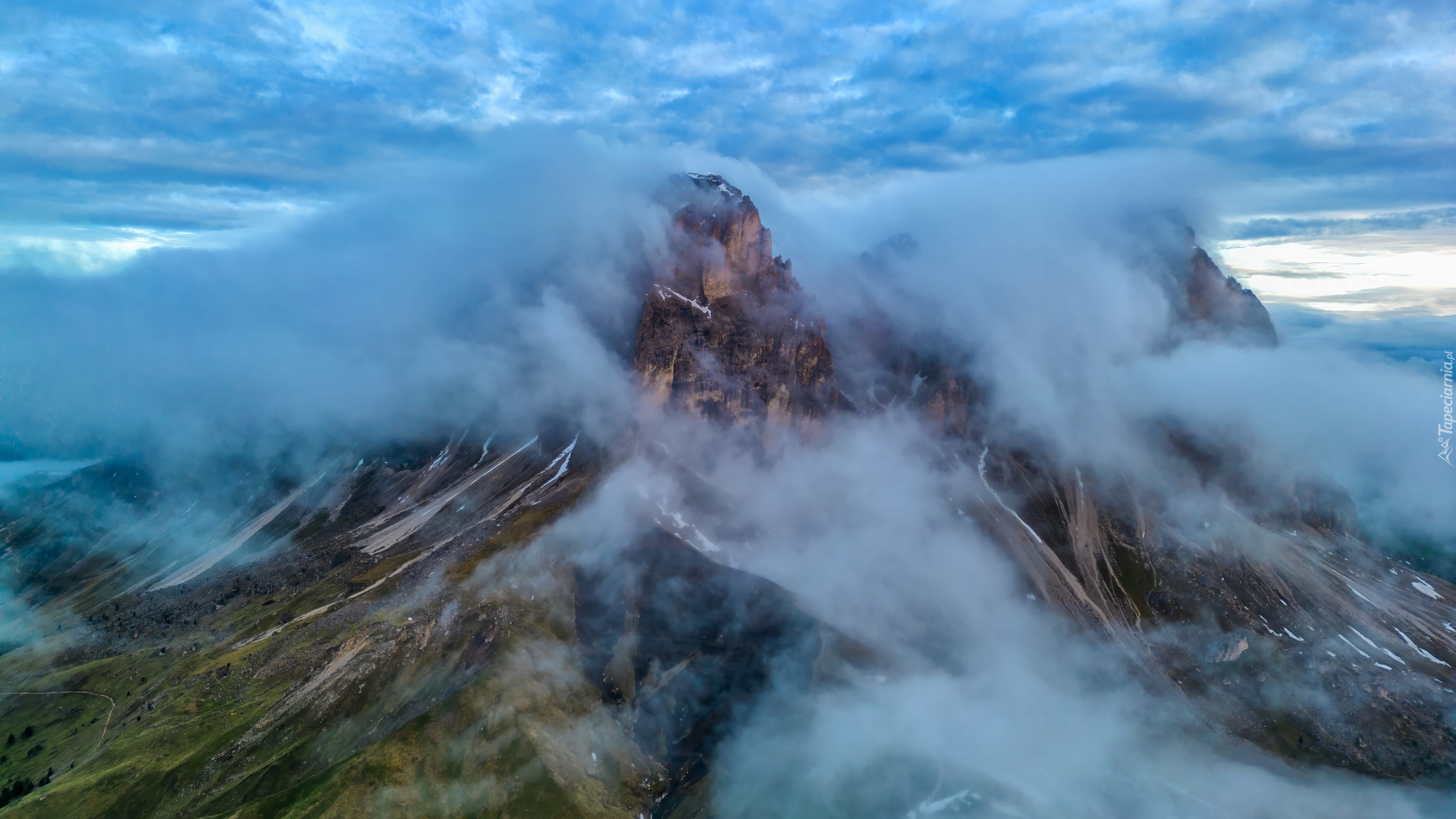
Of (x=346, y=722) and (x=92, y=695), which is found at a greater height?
(x=346, y=722)

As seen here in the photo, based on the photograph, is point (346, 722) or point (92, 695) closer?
point (346, 722)

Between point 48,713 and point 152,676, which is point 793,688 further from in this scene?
point 48,713

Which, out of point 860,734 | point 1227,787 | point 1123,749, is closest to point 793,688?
point 860,734

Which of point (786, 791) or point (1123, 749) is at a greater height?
point (786, 791)

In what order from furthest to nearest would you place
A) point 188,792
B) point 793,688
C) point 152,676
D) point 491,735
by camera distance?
point 793,688, point 152,676, point 491,735, point 188,792

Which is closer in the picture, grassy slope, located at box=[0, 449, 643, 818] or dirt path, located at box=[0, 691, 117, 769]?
grassy slope, located at box=[0, 449, 643, 818]

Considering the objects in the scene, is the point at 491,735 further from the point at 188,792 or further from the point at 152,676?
the point at 152,676

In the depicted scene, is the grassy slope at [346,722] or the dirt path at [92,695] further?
the dirt path at [92,695]

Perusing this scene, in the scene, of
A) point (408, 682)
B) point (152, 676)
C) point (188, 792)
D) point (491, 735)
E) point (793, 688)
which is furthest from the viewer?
point (793, 688)

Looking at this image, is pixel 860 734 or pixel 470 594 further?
pixel 470 594

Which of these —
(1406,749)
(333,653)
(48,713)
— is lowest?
(1406,749)
